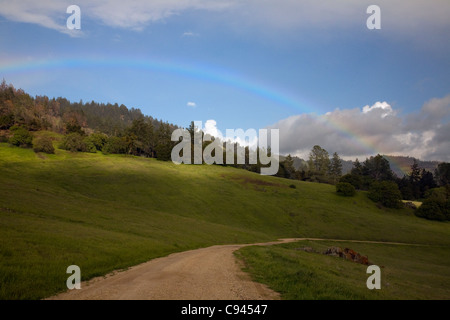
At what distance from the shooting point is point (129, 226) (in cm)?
3891

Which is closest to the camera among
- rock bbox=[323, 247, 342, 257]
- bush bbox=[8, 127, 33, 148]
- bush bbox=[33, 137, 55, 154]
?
rock bbox=[323, 247, 342, 257]

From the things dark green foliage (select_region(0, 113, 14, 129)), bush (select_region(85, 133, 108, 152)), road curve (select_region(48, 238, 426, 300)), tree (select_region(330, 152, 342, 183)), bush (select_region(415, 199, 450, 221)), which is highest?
dark green foliage (select_region(0, 113, 14, 129))

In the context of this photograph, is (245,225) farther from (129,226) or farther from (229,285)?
(229,285)

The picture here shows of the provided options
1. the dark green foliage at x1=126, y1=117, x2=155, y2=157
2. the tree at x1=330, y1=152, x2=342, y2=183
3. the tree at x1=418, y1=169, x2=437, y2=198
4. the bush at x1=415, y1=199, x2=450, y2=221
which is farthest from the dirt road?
the tree at x1=330, y1=152, x2=342, y2=183

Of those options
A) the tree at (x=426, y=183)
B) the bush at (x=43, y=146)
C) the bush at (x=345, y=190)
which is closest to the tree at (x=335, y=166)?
the tree at (x=426, y=183)

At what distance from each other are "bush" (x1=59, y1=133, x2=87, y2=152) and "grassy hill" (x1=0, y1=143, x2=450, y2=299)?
24.8 ft

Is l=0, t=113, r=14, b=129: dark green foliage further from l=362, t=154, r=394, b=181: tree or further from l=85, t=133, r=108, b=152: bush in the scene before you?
l=362, t=154, r=394, b=181: tree

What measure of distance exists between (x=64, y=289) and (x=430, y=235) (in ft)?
288

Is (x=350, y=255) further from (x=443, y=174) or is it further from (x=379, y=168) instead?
(x=443, y=174)

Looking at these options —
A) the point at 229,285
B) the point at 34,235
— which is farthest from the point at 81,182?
the point at 229,285

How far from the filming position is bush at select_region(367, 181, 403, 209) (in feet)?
326

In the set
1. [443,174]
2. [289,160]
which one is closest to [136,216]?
[289,160]

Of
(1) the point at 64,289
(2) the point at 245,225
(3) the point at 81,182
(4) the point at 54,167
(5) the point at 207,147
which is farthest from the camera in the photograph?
(5) the point at 207,147

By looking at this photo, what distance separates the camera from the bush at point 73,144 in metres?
124
